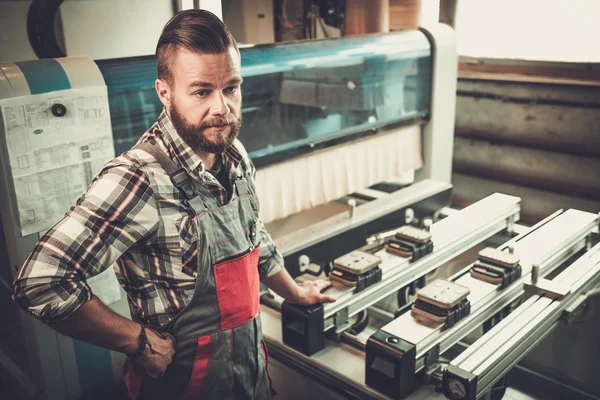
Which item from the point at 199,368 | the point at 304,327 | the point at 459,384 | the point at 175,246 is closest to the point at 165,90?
the point at 175,246

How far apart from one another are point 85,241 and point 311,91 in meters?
1.15

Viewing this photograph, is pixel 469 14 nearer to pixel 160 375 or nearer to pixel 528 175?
pixel 528 175

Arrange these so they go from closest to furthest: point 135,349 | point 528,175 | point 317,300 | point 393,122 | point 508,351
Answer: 1. point 135,349
2. point 508,351
3. point 317,300
4. point 393,122
5. point 528,175

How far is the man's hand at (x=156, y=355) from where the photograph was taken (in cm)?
113

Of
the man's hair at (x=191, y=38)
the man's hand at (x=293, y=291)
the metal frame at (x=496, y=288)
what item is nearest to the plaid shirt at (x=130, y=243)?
the man's hair at (x=191, y=38)

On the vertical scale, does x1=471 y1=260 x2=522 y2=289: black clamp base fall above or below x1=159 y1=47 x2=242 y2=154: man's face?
below

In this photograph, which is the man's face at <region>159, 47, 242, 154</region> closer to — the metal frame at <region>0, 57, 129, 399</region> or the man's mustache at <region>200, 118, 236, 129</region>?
the man's mustache at <region>200, 118, 236, 129</region>

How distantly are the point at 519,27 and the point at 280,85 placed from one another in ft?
5.50

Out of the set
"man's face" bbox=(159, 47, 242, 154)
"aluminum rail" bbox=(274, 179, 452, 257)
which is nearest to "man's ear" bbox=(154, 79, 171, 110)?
"man's face" bbox=(159, 47, 242, 154)

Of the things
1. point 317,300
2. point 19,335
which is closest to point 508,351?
point 317,300

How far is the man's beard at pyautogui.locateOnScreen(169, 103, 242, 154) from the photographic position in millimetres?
1148

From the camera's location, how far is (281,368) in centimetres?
160

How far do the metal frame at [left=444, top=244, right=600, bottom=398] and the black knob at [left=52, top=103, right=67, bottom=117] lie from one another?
1068mm

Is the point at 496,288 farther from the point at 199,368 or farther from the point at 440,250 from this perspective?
the point at 199,368
